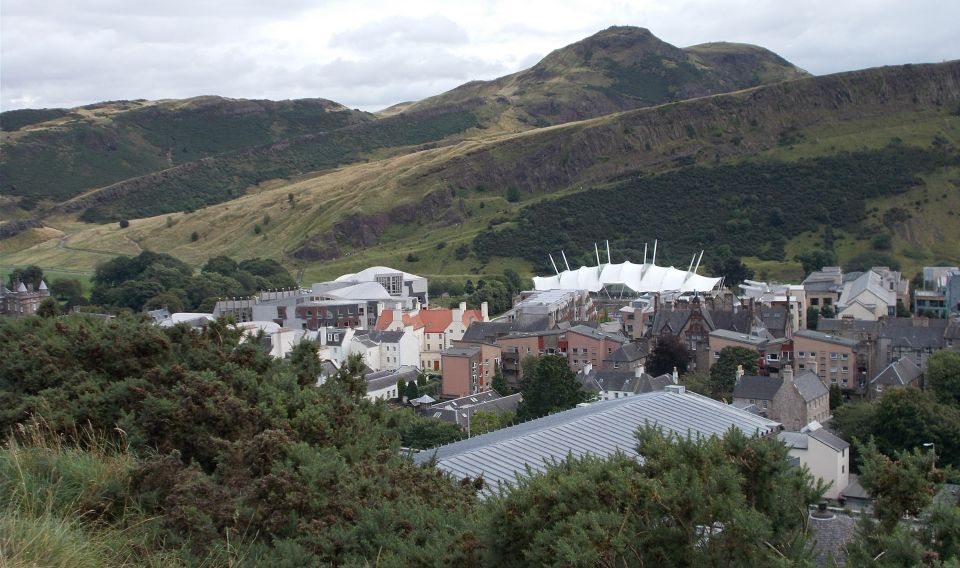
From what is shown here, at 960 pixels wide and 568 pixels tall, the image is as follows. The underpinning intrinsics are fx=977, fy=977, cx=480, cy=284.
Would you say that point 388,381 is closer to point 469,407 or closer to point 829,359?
point 469,407

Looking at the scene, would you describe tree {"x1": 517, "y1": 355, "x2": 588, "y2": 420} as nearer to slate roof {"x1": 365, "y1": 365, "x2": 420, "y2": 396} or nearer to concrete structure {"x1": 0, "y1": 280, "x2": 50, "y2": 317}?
slate roof {"x1": 365, "y1": 365, "x2": 420, "y2": 396}

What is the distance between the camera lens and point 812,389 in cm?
2992

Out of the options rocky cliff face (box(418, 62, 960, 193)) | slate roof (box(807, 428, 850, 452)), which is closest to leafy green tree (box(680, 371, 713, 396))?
slate roof (box(807, 428, 850, 452))

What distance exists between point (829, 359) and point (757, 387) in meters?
7.46

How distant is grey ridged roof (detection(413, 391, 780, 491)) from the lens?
12.6 metres

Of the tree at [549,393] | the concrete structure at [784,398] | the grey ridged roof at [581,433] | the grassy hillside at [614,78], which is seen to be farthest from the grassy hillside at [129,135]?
the grey ridged roof at [581,433]

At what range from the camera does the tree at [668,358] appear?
1452 inches

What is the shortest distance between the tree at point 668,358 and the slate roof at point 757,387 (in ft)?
22.1

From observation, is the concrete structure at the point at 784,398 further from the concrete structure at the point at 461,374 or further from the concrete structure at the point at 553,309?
the concrete structure at the point at 553,309

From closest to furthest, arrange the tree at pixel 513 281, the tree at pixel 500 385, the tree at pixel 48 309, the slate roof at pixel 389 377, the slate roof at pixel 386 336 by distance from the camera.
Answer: the tree at pixel 48 309
the tree at pixel 500 385
the slate roof at pixel 389 377
the slate roof at pixel 386 336
the tree at pixel 513 281

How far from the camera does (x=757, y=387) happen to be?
2961 centimetres

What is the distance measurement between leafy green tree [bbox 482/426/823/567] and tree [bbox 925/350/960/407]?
25488 mm

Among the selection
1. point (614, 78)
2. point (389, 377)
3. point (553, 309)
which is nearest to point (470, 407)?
point (389, 377)

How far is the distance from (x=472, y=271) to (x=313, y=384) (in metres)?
60.6
